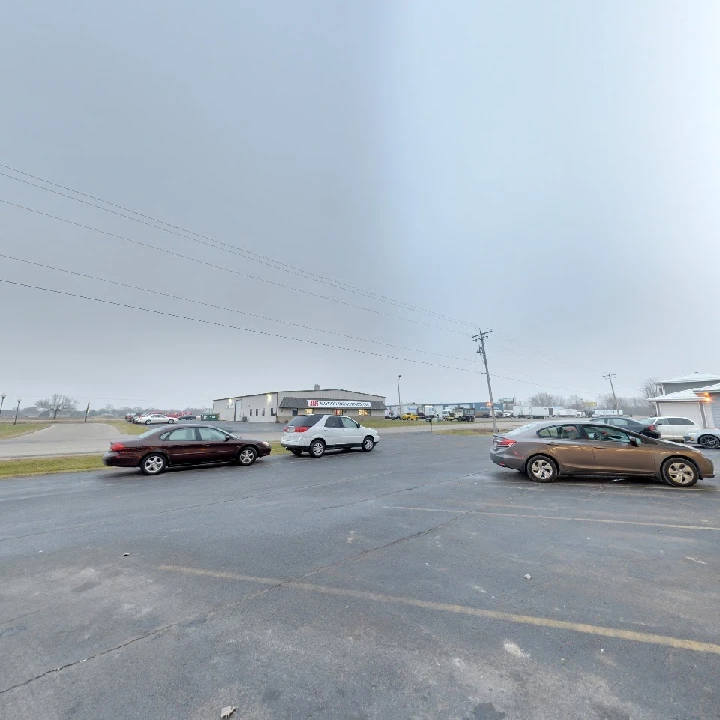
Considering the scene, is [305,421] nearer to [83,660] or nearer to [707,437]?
[83,660]

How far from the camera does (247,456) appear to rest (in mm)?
13078

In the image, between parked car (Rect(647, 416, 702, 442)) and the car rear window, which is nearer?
the car rear window

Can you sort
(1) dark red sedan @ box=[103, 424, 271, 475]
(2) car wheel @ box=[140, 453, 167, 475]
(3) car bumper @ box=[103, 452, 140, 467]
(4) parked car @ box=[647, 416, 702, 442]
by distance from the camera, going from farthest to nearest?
A: (4) parked car @ box=[647, 416, 702, 442] → (2) car wheel @ box=[140, 453, 167, 475] → (1) dark red sedan @ box=[103, 424, 271, 475] → (3) car bumper @ box=[103, 452, 140, 467]

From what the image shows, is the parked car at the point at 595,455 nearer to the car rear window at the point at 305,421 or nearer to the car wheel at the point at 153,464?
the car rear window at the point at 305,421

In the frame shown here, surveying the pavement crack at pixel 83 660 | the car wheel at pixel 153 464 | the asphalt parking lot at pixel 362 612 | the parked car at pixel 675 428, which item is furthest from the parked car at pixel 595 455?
the parked car at pixel 675 428

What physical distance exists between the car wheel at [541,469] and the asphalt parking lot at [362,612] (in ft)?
7.83

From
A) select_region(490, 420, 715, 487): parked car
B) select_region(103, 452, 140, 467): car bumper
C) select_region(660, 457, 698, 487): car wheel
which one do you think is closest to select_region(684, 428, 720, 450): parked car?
select_region(490, 420, 715, 487): parked car

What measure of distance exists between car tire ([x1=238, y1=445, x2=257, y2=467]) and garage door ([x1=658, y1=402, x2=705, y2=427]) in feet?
106

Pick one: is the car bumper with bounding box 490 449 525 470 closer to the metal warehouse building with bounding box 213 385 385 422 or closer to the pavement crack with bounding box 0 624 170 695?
the pavement crack with bounding box 0 624 170 695

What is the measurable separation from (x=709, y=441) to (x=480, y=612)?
22.4 m

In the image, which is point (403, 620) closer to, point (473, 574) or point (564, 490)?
point (473, 574)

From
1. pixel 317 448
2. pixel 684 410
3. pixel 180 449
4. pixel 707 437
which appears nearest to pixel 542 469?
pixel 317 448

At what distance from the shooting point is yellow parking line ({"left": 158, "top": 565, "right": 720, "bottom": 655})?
2.77 m

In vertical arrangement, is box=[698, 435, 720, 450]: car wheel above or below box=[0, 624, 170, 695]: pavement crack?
below
